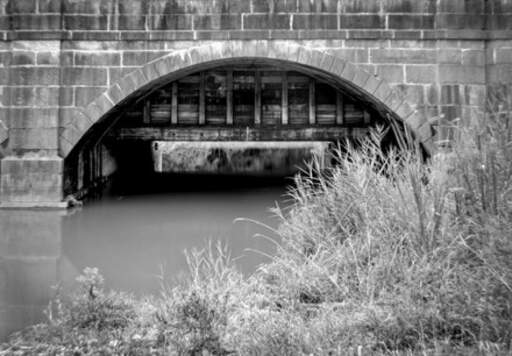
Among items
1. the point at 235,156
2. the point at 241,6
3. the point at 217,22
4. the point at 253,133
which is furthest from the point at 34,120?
the point at 235,156

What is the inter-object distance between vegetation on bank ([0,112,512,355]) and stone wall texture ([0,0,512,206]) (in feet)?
17.2

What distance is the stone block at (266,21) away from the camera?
9266 millimetres

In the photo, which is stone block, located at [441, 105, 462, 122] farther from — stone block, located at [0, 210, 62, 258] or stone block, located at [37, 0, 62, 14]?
stone block, located at [37, 0, 62, 14]

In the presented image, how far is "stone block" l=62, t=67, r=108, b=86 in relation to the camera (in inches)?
369

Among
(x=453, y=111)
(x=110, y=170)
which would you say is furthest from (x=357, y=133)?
(x=110, y=170)

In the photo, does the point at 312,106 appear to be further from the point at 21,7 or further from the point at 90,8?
the point at 21,7

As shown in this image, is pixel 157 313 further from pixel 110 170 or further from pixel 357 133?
pixel 110 170

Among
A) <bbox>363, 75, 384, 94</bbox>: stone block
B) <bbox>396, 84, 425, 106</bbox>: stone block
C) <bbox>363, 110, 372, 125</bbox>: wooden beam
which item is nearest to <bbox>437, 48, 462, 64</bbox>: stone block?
<bbox>396, 84, 425, 106</bbox>: stone block

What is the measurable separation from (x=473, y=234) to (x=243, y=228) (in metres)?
5.05

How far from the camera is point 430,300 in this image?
3311mm

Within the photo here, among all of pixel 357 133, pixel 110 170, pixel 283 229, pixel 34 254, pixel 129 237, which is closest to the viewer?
pixel 283 229

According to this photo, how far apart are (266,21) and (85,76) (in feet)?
10.2

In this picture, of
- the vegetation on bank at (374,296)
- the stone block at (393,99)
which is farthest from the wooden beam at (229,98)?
the vegetation on bank at (374,296)

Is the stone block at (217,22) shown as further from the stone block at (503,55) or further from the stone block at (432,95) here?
the stone block at (503,55)
